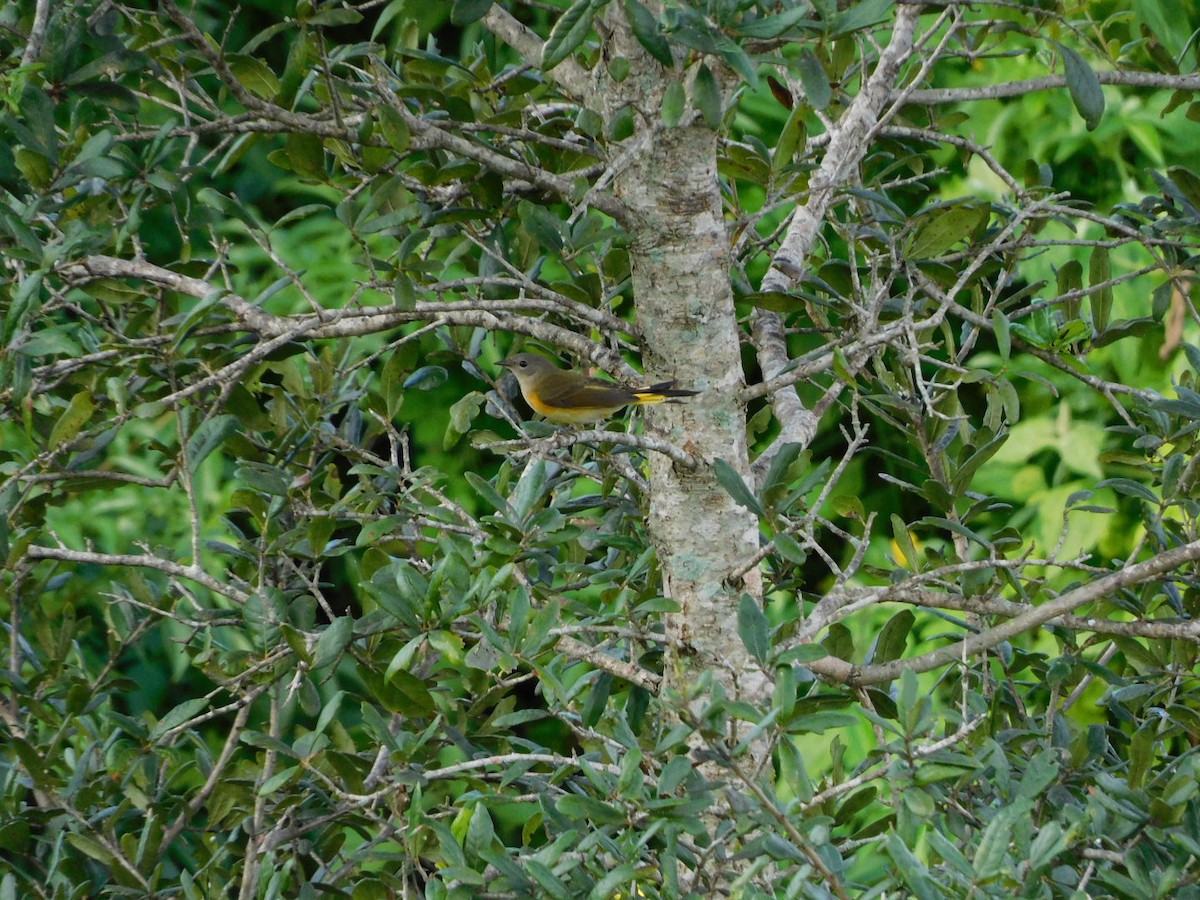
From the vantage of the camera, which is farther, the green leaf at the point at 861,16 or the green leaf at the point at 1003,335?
the green leaf at the point at 1003,335

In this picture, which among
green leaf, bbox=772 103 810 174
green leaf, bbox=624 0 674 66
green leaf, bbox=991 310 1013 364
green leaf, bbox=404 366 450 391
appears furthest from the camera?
green leaf, bbox=404 366 450 391

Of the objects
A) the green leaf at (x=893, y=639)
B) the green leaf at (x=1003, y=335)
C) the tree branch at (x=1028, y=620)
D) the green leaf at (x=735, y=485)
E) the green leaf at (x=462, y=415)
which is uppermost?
the green leaf at (x=1003, y=335)

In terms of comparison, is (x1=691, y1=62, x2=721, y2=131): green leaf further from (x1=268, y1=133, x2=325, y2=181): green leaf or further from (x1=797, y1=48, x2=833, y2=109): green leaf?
(x1=268, y1=133, x2=325, y2=181): green leaf

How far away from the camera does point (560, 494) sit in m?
1.86

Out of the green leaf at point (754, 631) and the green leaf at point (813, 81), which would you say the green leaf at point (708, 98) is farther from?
the green leaf at point (754, 631)

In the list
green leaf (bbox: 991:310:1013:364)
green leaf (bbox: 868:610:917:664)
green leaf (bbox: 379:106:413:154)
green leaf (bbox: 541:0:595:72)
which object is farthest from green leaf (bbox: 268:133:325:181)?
green leaf (bbox: 868:610:917:664)

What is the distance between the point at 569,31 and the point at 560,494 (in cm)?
83

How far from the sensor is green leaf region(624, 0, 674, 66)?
1.12 meters

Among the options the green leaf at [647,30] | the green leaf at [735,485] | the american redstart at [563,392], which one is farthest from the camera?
the american redstart at [563,392]

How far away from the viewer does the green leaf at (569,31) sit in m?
1.15

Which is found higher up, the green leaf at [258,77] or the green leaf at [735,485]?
the green leaf at [258,77]

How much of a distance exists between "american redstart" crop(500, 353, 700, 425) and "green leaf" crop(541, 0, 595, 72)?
3.06 ft

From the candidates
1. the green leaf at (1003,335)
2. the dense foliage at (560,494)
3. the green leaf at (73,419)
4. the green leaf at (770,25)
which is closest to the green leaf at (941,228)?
the dense foliage at (560,494)

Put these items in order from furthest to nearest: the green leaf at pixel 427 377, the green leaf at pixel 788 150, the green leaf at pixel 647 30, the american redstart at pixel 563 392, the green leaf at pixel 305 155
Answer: the american redstart at pixel 563 392
the green leaf at pixel 427 377
the green leaf at pixel 788 150
the green leaf at pixel 305 155
the green leaf at pixel 647 30
